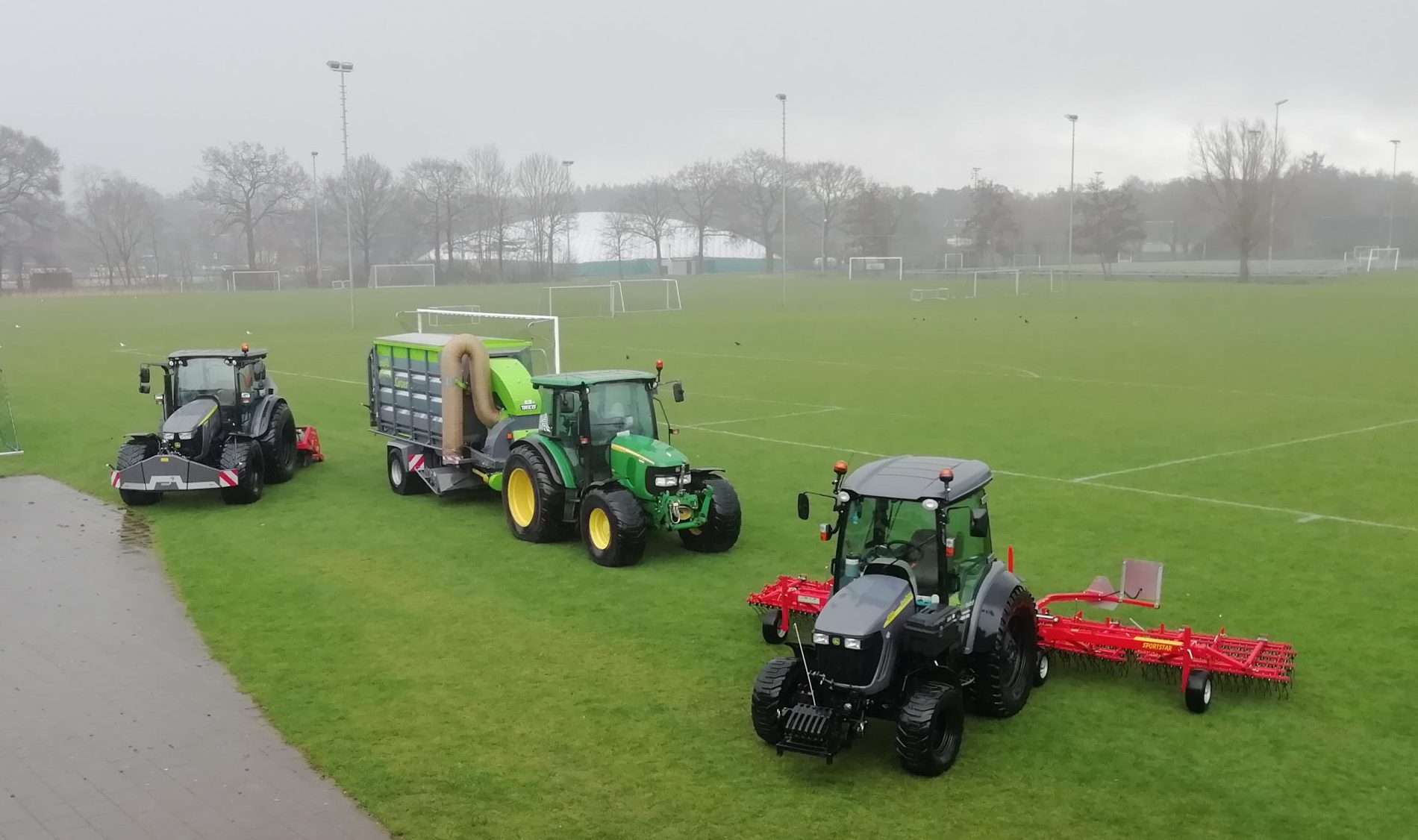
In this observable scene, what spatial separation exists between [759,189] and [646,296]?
Answer: 52798mm

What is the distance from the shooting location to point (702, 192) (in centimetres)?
11925

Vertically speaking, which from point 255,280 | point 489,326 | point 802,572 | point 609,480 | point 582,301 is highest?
point 255,280

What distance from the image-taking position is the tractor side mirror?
9016 millimetres

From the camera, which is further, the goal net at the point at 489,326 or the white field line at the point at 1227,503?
the goal net at the point at 489,326

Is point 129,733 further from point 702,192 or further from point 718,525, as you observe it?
point 702,192

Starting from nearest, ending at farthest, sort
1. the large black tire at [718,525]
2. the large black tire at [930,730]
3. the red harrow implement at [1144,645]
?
1. the large black tire at [930,730]
2. the red harrow implement at [1144,645]
3. the large black tire at [718,525]

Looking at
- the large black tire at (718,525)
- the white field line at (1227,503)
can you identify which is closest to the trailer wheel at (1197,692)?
the large black tire at (718,525)

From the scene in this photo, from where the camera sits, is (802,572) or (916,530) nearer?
(916,530)

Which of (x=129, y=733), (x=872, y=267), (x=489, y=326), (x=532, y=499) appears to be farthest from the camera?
(x=872, y=267)

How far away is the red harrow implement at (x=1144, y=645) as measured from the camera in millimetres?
9531

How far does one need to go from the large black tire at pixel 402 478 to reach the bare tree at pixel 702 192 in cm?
10071

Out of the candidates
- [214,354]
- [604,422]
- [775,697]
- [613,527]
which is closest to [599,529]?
[613,527]

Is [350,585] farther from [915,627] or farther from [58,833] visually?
[915,627]

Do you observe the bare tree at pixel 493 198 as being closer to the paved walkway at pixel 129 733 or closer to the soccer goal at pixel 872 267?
the soccer goal at pixel 872 267
